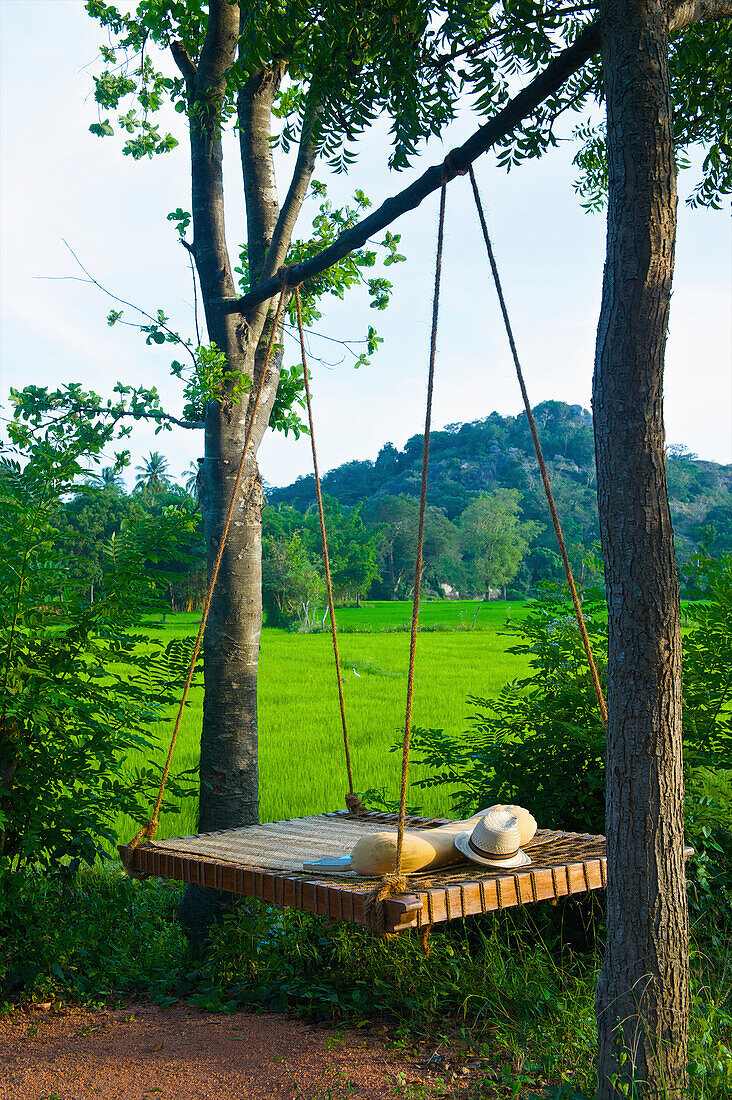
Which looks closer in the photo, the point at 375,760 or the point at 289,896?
the point at 289,896

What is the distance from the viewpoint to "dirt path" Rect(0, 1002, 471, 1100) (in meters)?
2.27

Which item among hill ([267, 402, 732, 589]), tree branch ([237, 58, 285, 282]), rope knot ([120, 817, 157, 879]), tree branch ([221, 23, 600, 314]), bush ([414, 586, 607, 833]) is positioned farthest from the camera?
hill ([267, 402, 732, 589])

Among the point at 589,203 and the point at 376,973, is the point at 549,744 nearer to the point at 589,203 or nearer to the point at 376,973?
the point at 376,973

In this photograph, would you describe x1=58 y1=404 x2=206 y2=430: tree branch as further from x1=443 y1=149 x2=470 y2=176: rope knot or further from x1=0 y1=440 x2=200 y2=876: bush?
x1=443 y1=149 x2=470 y2=176: rope knot

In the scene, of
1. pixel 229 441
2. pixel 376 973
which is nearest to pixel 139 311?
pixel 229 441

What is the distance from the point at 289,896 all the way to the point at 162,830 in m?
3.74

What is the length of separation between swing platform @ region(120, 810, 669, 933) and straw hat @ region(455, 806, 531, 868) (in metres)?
0.04

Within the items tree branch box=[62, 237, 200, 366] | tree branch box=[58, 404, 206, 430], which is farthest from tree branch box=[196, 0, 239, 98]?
tree branch box=[58, 404, 206, 430]

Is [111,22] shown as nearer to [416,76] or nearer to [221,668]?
[416,76]

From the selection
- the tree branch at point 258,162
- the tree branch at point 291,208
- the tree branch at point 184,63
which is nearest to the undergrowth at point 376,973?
the tree branch at point 291,208

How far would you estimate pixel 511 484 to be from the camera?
49.1 metres

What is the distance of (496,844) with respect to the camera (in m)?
2.46

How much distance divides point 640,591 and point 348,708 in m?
9.06

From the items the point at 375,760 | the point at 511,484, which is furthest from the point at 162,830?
the point at 511,484
